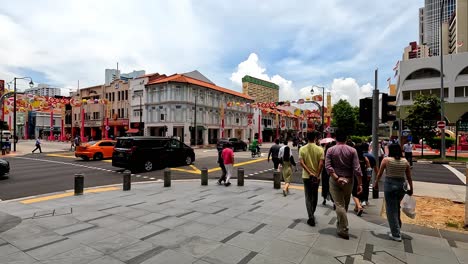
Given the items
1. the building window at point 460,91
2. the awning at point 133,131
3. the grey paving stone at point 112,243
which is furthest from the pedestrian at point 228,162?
the building window at point 460,91

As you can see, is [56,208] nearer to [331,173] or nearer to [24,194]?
[24,194]

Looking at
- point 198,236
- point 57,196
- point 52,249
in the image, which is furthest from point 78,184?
point 198,236

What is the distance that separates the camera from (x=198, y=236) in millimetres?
4812

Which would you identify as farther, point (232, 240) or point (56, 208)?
point (56, 208)

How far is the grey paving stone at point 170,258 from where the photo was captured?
3.81m

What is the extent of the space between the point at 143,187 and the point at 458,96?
4395cm

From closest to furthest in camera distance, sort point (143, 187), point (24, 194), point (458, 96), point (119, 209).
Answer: point (119, 209), point (24, 194), point (143, 187), point (458, 96)

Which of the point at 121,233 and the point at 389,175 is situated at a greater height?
the point at 389,175

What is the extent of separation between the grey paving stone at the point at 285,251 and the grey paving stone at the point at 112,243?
2229 mm

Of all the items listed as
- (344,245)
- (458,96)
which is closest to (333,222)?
(344,245)

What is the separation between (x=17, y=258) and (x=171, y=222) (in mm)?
2497

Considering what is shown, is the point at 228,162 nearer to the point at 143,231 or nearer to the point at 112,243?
the point at 143,231

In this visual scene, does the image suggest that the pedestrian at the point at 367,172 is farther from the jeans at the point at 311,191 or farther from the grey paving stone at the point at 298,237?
the grey paving stone at the point at 298,237

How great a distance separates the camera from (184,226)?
537 centimetres
